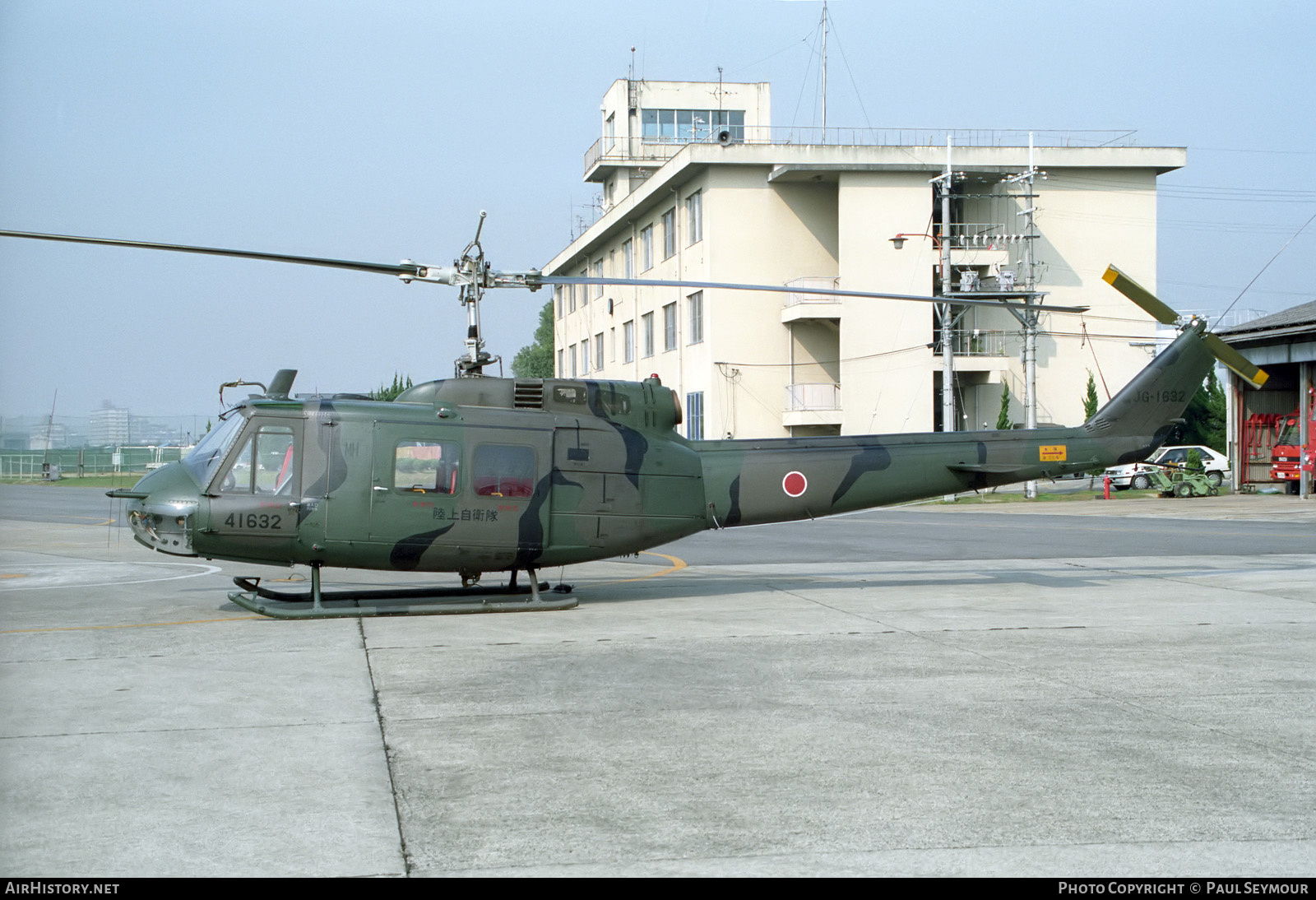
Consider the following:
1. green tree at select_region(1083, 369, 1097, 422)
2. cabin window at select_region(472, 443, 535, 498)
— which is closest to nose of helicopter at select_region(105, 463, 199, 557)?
cabin window at select_region(472, 443, 535, 498)

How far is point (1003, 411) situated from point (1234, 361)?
109 ft

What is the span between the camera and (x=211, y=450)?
1177 centimetres

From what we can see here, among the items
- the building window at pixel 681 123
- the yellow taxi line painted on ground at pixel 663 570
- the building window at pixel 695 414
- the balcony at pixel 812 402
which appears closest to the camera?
the yellow taxi line painted on ground at pixel 663 570

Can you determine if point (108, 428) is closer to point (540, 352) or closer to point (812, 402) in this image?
point (812, 402)

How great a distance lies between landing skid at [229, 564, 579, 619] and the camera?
11.8 metres

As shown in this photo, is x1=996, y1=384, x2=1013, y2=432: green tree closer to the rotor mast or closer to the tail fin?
the tail fin

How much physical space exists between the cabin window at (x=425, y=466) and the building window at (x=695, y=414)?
36330 millimetres

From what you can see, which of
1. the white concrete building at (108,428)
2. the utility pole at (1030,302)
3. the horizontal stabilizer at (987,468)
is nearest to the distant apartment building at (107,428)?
the white concrete building at (108,428)

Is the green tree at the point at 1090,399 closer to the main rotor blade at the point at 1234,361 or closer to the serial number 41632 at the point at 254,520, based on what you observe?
the main rotor blade at the point at 1234,361

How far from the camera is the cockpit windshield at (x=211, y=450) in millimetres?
11594

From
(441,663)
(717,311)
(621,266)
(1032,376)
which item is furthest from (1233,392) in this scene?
(441,663)

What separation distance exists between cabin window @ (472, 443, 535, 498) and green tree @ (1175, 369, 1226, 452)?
157 ft

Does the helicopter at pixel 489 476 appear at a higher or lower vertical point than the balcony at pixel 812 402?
lower

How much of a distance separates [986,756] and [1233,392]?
4011cm
